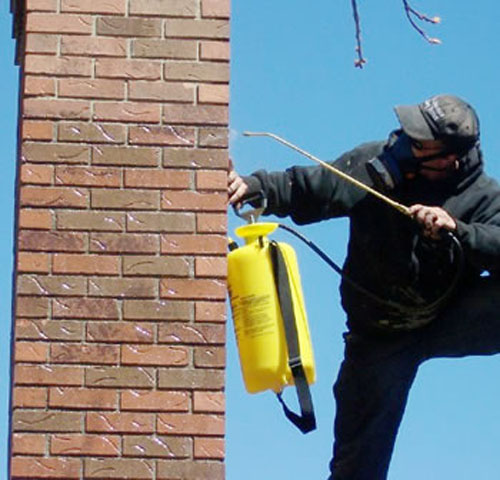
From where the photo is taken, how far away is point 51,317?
19.7 ft

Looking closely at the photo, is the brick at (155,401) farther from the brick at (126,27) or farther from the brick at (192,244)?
the brick at (126,27)

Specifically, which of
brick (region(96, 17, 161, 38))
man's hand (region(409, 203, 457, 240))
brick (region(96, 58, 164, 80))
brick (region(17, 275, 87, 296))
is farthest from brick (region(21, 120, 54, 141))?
man's hand (region(409, 203, 457, 240))

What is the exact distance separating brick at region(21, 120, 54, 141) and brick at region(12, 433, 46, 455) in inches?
45.4

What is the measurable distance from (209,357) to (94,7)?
146cm

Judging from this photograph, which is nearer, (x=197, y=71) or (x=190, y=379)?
(x=190, y=379)

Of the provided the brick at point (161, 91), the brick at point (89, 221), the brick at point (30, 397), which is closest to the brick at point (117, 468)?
the brick at point (30, 397)

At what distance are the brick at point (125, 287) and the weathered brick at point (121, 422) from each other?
46cm

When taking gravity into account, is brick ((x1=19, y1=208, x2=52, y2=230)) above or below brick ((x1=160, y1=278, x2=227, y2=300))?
above

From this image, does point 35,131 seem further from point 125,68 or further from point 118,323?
point 118,323

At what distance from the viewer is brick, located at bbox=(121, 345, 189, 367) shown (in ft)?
19.6

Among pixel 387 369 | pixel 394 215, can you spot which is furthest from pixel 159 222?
pixel 387 369

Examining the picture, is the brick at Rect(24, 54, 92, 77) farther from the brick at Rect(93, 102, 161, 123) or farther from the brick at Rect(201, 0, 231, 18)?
the brick at Rect(201, 0, 231, 18)

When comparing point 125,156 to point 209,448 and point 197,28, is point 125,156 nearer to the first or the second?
point 197,28

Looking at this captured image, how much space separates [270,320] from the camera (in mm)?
6340
